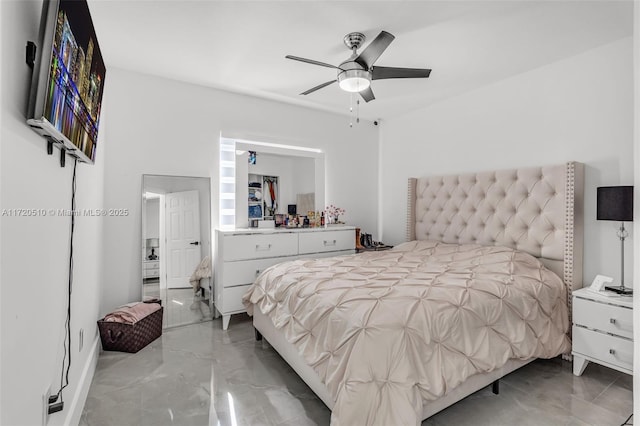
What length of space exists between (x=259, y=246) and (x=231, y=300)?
2.06ft

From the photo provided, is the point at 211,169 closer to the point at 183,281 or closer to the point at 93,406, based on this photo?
the point at 183,281

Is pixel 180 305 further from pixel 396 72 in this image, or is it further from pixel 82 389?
pixel 396 72

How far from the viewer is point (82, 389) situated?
1931mm

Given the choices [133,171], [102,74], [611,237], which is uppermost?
[102,74]

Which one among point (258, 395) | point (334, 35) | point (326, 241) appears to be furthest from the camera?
point (326, 241)

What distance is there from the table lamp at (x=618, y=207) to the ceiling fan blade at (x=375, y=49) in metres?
1.92

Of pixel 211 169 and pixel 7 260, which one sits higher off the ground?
pixel 211 169

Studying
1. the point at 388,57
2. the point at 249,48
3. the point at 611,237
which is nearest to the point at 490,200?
the point at 611,237

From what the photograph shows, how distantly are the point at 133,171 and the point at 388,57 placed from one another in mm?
2755

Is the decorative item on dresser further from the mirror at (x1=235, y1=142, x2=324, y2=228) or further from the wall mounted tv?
the wall mounted tv

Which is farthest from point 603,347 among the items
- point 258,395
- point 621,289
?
point 258,395

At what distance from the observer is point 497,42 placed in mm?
2551

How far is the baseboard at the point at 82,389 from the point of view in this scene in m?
1.67

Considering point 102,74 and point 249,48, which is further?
point 249,48
